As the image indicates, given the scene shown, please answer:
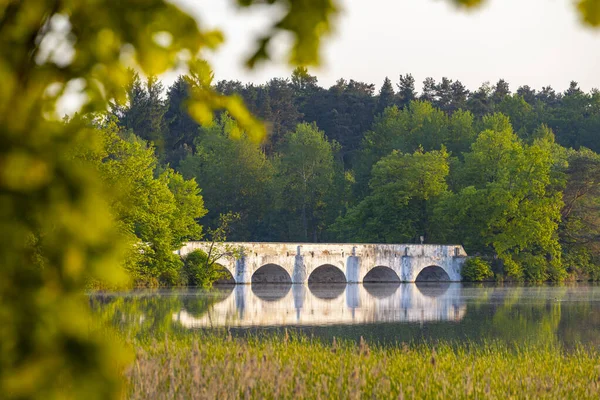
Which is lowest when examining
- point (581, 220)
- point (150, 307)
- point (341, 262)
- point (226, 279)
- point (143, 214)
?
point (150, 307)

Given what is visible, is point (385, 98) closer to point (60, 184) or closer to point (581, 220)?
point (581, 220)

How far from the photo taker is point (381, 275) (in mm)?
46000

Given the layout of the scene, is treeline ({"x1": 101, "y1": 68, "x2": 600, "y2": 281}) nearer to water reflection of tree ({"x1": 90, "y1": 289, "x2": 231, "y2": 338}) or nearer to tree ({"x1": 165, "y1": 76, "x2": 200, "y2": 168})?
tree ({"x1": 165, "y1": 76, "x2": 200, "y2": 168})

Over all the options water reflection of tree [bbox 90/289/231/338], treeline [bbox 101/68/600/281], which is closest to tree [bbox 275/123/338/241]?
treeline [bbox 101/68/600/281]

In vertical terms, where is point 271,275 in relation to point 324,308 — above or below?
above

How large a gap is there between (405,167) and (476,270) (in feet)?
24.7

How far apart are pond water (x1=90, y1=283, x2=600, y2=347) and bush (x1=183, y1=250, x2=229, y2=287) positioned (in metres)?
2.96

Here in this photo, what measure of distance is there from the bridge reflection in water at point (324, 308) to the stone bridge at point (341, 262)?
12.6 feet

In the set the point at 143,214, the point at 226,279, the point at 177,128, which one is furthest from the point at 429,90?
the point at 143,214

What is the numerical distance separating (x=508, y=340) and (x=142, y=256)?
43.5 ft

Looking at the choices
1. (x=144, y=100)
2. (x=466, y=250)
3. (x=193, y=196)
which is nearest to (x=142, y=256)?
(x=193, y=196)

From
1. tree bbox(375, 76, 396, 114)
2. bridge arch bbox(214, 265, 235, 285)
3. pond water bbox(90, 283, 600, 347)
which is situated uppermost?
tree bbox(375, 76, 396, 114)

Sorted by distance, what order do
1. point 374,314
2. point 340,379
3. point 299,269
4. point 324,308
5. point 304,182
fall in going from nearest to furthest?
1. point 340,379
2. point 374,314
3. point 324,308
4. point 299,269
5. point 304,182

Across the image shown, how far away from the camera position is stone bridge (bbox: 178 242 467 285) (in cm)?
3953
